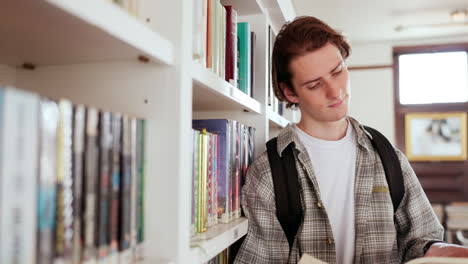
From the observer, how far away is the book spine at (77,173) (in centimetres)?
46

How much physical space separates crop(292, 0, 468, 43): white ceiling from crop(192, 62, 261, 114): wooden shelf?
6.84 feet

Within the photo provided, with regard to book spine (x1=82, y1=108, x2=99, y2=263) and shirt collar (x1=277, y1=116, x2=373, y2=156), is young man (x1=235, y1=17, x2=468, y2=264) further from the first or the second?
book spine (x1=82, y1=108, x2=99, y2=263)

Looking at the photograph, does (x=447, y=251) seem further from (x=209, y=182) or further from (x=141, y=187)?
(x=141, y=187)

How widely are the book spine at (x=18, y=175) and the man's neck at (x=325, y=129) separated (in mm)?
1008

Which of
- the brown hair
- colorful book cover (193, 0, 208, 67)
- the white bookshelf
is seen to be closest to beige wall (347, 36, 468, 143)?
the brown hair

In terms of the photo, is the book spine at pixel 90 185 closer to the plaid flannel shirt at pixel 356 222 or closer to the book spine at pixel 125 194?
the book spine at pixel 125 194

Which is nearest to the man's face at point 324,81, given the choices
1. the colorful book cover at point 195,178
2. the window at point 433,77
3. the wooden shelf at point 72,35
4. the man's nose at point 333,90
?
the man's nose at point 333,90

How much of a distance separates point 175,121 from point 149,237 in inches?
7.6

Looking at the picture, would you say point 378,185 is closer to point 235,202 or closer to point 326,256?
point 326,256

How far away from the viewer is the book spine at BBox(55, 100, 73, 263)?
1.45 ft

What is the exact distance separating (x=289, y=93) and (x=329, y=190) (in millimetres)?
351

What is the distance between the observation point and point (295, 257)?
1.16 meters

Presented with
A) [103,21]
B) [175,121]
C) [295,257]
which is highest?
[103,21]

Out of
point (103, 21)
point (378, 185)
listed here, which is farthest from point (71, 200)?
point (378, 185)
